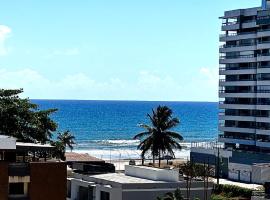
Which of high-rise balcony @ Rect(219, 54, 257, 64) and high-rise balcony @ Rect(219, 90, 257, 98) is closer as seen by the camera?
high-rise balcony @ Rect(219, 54, 257, 64)

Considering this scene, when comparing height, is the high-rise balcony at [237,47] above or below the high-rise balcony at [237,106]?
above

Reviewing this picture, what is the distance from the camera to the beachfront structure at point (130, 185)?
199ft

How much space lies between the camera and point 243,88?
118 m

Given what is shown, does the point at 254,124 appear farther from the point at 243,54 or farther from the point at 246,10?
the point at 246,10

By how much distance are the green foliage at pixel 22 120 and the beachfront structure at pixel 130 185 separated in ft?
19.3

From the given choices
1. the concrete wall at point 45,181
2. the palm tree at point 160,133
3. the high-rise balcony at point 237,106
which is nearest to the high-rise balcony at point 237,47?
the high-rise balcony at point 237,106

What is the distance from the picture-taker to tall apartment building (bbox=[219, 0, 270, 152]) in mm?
112875

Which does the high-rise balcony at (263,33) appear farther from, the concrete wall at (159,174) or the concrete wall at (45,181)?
the concrete wall at (45,181)

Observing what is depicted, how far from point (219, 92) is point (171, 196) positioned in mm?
67900

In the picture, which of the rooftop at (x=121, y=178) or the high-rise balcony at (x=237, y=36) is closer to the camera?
the rooftop at (x=121, y=178)

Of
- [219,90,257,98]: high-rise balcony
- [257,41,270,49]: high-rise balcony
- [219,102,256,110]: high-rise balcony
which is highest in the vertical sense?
[257,41,270,49]: high-rise balcony

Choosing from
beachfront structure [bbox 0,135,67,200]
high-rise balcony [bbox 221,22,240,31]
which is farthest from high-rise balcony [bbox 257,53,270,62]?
beachfront structure [bbox 0,135,67,200]

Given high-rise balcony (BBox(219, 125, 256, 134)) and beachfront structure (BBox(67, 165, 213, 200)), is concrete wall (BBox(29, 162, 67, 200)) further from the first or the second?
high-rise balcony (BBox(219, 125, 256, 134))

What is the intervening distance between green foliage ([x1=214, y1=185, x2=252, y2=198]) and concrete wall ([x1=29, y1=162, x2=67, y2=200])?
39.2 metres
